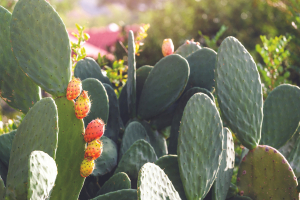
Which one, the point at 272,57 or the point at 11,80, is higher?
the point at 11,80

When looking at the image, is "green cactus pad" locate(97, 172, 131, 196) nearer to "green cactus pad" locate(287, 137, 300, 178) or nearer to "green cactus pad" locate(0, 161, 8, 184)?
"green cactus pad" locate(0, 161, 8, 184)

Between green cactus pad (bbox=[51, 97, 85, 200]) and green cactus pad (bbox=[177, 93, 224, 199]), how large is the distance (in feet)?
A: 1.23

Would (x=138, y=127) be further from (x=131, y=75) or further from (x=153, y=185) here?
(x=153, y=185)

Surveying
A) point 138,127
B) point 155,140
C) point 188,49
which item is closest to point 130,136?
point 138,127

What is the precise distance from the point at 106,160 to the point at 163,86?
18.2 inches

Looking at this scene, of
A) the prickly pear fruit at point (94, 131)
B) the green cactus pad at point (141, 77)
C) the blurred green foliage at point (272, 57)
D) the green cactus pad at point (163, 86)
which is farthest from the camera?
the blurred green foliage at point (272, 57)

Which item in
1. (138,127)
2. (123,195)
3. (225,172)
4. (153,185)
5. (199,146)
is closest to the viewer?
(153,185)

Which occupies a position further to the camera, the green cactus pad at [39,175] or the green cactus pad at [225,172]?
the green cactus pad at [225,172]

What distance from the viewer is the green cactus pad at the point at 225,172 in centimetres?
120

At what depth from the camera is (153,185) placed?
3.05ft

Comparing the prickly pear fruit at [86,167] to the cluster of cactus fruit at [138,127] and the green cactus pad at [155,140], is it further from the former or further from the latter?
the green cactus pad at [155,140]

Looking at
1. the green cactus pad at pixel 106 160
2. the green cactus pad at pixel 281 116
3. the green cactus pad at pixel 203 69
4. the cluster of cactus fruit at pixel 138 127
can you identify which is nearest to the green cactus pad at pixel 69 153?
the cluster of cactus fruit at pixel 138 127

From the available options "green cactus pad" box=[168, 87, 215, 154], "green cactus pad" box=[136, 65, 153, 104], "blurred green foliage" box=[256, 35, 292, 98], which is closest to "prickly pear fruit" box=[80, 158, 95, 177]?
"green cactus pad" box=[168, 87, 215, 154]

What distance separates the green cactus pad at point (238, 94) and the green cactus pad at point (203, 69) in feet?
0.67
